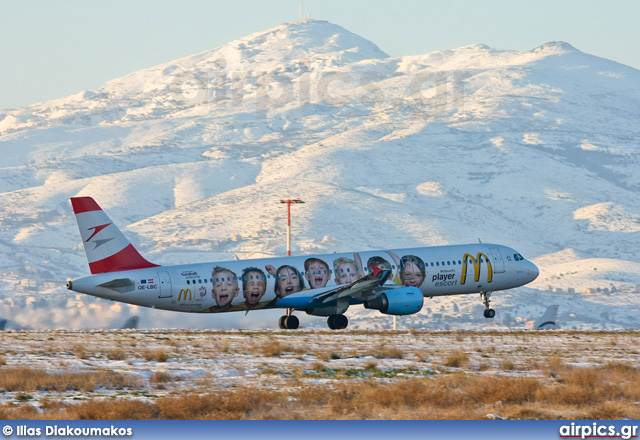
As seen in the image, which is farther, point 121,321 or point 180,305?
point 121,321

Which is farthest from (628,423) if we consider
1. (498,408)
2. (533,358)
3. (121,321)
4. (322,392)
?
(121,321)

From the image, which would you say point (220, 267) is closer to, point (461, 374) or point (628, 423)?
point (461, 374)

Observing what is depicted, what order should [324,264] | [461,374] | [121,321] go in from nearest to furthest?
[461,374], [324,264], [121,321]

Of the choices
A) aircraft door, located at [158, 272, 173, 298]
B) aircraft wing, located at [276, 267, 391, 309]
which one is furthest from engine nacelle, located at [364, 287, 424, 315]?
aircraft door, located at [158, 272, 173, 298]

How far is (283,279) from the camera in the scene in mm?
57688

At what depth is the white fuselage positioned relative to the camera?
179 ft

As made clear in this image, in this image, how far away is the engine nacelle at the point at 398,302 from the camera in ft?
189

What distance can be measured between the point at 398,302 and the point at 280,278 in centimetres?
630

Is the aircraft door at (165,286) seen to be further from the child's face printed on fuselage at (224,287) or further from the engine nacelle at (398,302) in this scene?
the engine nacelle at (398,302)

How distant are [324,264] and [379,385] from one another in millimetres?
28774

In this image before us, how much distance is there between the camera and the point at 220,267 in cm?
5656

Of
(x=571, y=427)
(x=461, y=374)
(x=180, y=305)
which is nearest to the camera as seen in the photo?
(x=571, y=427)

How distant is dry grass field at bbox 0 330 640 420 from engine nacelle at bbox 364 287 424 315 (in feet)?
22.3

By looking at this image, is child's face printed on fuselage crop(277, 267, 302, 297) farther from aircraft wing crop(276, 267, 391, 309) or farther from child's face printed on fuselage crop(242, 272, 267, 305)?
child's face printed on fuselage crop(242, 272, 267, 305)
